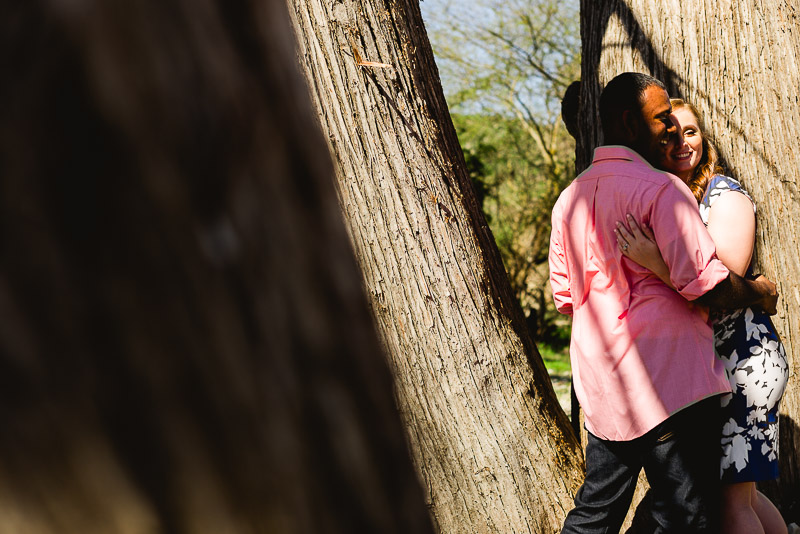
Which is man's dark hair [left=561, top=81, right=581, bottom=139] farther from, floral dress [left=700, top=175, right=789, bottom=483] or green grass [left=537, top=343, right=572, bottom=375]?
green grass [left=537, top=343, right=572, bottom=375]

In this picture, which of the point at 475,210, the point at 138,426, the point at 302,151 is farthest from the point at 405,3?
the point at 138,426

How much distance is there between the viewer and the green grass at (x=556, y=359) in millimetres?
9141

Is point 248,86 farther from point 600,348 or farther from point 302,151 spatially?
point 600,348

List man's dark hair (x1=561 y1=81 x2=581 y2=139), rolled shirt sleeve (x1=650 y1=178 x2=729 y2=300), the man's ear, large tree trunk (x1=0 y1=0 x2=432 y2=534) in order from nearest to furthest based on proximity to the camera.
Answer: large tree trunk (x1=0 y1=0 x2=432 y2=534), rolled shirt sleeve (x1=650 y1=178 x2=729 y2=300), the man's ear, man's dark hair (x1=561 y1=81 x2=581 y2=139)

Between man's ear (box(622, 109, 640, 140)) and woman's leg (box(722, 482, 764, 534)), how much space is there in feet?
4.61

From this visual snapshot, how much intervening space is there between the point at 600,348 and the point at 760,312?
2.28 feet

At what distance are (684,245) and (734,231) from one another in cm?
34

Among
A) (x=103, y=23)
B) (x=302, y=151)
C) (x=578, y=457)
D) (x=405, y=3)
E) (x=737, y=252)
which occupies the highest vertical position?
(x=405, y=3)

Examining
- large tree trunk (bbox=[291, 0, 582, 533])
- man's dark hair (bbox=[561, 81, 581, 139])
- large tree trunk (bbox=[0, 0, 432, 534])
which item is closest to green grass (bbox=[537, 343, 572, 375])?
man's dark hair (bbox=[561, 81, 581, 139])

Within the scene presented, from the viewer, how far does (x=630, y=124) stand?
8.13 feet

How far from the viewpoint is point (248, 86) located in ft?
1.88

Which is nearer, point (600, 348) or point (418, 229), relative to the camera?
point (600, 348)

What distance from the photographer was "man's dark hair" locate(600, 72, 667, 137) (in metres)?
2.45

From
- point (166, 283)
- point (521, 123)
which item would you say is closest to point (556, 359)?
point (521, 123)
